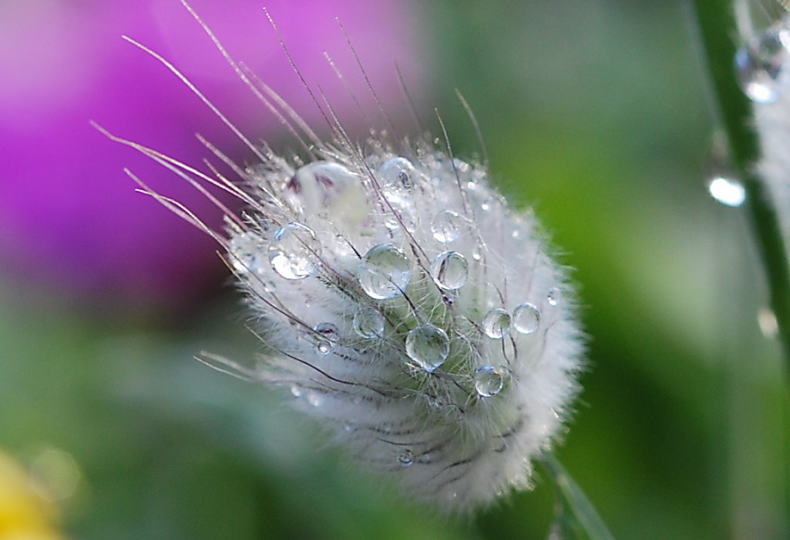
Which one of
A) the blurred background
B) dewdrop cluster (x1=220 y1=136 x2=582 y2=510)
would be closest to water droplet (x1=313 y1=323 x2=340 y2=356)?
dewdrop cluster (x1=220 y1=136 x2=582 y2=510)

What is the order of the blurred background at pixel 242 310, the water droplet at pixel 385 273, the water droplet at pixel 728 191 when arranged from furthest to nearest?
the blurred background at pixel 242 310
the water droplet at pixel 728 191
the water droplet at pixel 385 273

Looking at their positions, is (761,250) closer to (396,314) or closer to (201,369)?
(396,314)

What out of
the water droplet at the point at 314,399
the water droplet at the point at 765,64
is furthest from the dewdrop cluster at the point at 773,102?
the water droplet at the point at 314,399

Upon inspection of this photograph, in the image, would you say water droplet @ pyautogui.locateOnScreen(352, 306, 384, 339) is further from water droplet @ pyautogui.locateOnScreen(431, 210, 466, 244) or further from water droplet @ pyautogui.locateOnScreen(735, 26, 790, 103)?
water droplet @ pyautogui.locateOnScreen(735, 26, 790, 103)

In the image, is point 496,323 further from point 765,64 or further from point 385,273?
point 765,64

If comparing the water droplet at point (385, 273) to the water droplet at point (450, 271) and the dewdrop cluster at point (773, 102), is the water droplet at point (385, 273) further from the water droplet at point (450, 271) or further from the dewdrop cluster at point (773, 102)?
the dewdrop cluster at point (773, 102)

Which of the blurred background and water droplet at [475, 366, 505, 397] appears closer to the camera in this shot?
water droplet at [475, 366, 505, 397]

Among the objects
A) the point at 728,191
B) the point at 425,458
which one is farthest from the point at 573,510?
the point at 728,191
